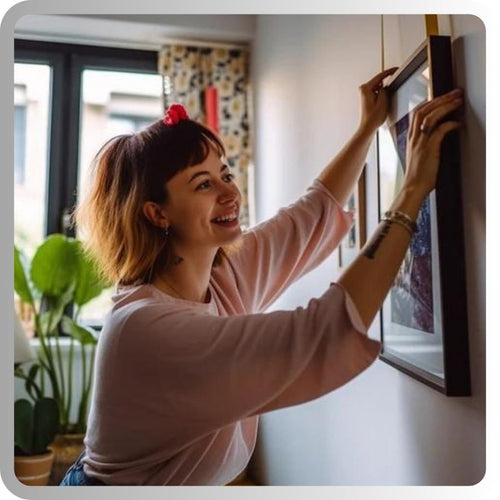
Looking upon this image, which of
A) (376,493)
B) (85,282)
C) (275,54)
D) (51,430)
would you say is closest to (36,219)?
(85,282)

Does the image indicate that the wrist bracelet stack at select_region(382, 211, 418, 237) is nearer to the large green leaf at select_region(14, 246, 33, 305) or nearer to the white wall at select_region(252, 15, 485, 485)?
the white wall at select_region(252, 15, 485, 485)

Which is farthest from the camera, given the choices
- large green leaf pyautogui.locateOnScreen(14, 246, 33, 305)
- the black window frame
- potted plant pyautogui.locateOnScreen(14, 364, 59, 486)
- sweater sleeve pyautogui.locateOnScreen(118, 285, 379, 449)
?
the black window frame

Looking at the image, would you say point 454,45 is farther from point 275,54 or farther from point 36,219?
point 36,219

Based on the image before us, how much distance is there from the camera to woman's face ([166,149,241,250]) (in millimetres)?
763

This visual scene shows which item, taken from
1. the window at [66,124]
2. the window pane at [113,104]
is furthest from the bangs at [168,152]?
the window pane at [113,104]

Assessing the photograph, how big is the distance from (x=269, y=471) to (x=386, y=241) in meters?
0.84

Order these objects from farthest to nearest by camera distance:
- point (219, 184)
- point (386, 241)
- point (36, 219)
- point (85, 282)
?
point (36, 219) < point (85, 282) < point (219, 184) < point (386, 241)

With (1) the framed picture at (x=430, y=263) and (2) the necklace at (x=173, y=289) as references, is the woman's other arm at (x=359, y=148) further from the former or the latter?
(2) the necklace at (x=173, y=289)

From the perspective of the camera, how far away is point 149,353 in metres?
0.67

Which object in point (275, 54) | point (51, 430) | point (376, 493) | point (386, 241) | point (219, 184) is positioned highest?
point (275, 54)

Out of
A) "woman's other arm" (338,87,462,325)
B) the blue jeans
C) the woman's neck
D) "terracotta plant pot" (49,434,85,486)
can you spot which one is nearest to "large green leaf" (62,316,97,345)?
"terracotta plant pot" (49,434,85,486)

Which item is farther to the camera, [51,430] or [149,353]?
[51,430]

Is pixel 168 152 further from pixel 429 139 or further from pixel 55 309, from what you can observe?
pixel 55 309

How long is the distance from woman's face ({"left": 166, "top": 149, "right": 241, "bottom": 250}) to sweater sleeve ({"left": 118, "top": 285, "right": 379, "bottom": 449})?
0.46 feet
